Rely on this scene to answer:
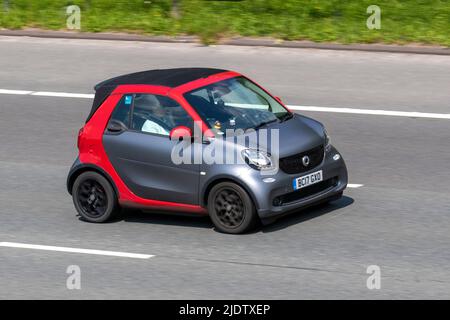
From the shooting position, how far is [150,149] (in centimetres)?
1217

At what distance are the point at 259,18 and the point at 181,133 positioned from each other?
969cm

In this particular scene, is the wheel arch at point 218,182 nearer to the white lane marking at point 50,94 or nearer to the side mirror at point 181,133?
the side mirror at point 181,133

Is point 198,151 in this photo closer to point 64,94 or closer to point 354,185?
point 354,185

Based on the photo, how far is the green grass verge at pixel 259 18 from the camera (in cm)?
2019

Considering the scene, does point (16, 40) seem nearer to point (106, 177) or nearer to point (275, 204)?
point (106, 177)

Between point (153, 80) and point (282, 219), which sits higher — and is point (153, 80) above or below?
above

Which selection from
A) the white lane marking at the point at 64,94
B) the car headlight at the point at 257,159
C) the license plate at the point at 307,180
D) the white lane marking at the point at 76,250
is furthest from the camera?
the white lane marking at the point at 64,94

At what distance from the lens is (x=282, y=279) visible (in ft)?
34.7

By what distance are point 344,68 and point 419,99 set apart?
6.82ft

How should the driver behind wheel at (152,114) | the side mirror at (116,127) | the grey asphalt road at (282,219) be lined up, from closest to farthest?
1. the grey asphalt road at (282,219)
2. the driver behind wheel at (152,114)
3. the side mirror at (116,127)

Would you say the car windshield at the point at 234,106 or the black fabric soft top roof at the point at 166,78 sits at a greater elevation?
the black fabric soft top roof at the point at 166,78

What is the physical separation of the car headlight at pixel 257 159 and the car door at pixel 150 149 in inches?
22.4

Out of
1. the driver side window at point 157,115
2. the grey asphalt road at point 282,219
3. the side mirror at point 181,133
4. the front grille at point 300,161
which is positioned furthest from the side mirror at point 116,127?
the front grille at point 300,161

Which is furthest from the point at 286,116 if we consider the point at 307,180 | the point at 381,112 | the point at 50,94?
the point at 50,94
